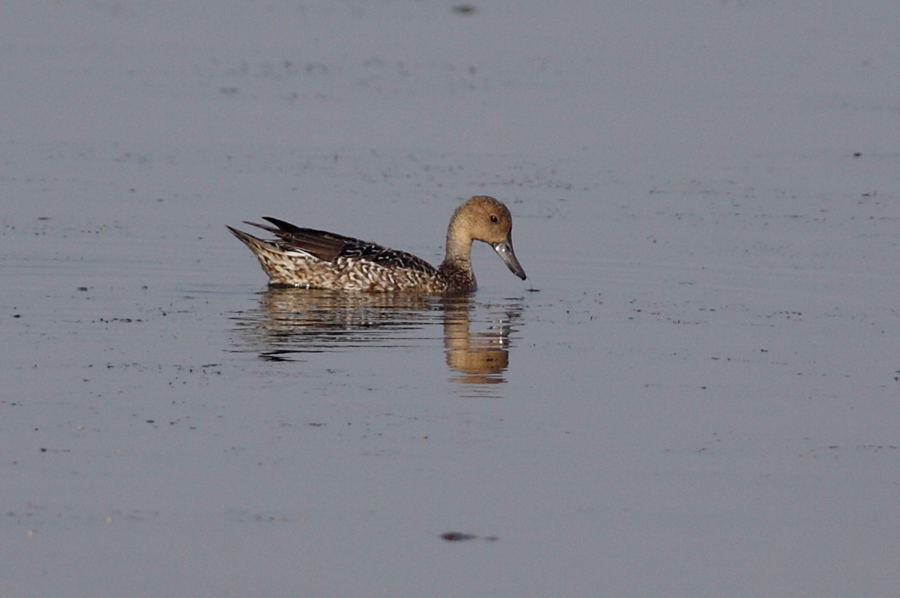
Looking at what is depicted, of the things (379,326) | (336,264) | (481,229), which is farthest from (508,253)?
(379,326)

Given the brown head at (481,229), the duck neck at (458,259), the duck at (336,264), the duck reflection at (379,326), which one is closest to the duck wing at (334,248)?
the duck at (336,264)

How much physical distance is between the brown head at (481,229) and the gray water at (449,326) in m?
0.40

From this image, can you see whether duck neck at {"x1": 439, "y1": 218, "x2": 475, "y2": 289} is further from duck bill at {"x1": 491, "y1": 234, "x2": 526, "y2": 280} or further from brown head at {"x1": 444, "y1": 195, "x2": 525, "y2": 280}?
duck bill at {"x1": 491, "y1": 234, "x2": 526, "y2": 280}

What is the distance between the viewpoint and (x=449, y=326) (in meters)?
12.2

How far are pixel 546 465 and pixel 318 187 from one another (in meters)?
9.29

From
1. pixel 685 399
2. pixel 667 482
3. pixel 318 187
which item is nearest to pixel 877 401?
pixel 685 399

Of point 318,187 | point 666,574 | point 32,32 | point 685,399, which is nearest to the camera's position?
point 666,574

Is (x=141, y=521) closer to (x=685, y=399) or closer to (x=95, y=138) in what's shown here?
(x=685, y=399)

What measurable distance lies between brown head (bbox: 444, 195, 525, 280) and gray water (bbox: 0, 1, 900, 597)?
1.30ft

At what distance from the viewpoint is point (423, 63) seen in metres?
25.8

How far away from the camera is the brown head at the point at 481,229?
14211 mm

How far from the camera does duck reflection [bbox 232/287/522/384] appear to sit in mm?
10693

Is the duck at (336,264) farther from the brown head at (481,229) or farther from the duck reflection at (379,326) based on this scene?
the brown head at (481,229)

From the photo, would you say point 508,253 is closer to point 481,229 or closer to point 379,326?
point 481,229
